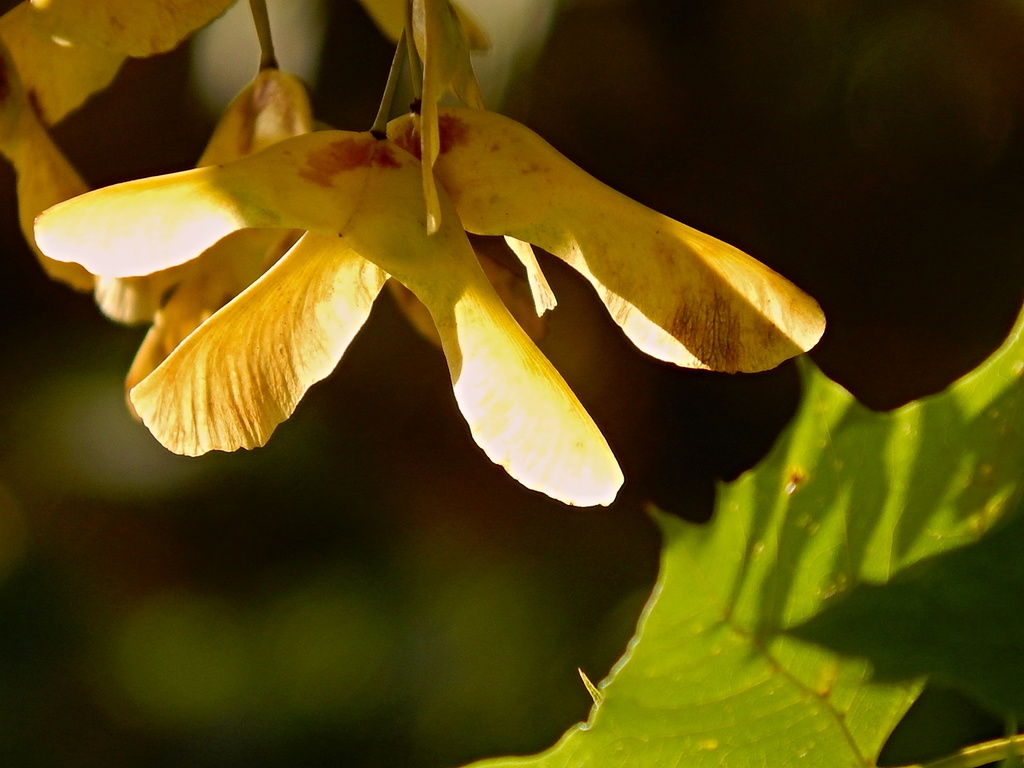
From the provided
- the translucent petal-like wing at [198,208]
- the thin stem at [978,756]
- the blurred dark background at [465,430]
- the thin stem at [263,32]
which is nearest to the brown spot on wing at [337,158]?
the translucent petal-like wing at [198,208]

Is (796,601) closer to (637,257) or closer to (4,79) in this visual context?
(637,257)

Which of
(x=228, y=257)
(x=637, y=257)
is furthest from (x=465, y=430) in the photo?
(x=637, y=257)

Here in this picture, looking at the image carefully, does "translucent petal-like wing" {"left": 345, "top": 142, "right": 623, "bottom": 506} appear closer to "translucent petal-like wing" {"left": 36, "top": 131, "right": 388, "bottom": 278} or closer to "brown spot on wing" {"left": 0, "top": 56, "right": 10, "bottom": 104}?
"translucent petal-like wing" {"left": 36, "top": 131, "right": 388, "bottom": 278}

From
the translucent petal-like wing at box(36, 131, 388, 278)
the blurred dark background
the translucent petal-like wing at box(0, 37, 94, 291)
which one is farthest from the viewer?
the blurred dark background

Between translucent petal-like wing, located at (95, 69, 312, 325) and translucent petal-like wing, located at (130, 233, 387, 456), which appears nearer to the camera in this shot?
translucent petal-like wing, located at (130, 233, 387, 456)

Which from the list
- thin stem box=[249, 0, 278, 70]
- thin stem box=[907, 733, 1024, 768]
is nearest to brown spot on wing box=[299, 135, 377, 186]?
thin stem box=[249, 0, 278, 70]

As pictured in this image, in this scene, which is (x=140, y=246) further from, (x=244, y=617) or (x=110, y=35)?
(x=244, y=617)

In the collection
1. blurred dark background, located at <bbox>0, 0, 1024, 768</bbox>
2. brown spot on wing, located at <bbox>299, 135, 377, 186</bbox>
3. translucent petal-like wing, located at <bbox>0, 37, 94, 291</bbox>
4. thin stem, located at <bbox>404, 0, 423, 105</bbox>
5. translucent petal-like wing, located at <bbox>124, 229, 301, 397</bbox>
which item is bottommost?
blurred dark background, located at <bbox>0, 0, 1024, 768</bbox>

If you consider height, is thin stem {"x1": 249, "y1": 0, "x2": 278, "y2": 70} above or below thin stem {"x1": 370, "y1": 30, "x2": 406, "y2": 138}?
below
